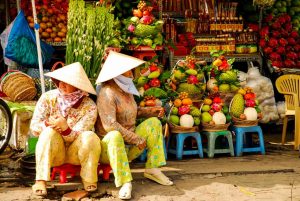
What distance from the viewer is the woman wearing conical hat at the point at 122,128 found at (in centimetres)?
466

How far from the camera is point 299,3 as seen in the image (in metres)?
9.45

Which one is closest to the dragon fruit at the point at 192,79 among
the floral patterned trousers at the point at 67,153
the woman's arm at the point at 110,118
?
the woman's arm at the point at 110,118

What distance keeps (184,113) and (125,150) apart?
64.2 inches

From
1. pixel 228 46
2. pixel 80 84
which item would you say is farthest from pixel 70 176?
pixel 228 46

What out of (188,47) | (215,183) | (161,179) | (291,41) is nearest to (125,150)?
(161,179)

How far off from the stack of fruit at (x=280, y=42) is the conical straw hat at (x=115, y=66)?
430cm

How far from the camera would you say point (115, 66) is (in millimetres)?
4938

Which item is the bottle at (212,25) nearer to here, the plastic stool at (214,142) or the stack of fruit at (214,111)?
the stack of fruit at (214,111)

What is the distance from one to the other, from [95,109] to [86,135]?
1.08 feet

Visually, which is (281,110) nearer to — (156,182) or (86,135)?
(156,182)

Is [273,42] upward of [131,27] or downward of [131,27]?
downward

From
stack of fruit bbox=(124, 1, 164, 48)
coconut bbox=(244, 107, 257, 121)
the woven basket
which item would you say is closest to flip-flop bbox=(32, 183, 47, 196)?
the woven basket

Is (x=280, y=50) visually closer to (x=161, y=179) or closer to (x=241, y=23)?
(x=241, y=23)

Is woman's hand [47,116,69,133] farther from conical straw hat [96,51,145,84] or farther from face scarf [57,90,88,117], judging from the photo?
conical straw hat [96,51,145,84]
